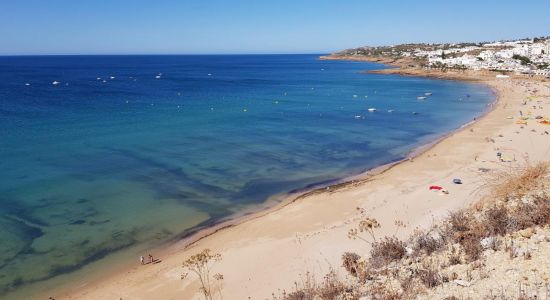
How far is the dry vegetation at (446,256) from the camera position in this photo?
9.56m

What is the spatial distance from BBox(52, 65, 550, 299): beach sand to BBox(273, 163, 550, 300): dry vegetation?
224 centimetres

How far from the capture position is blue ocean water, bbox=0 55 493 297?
20.0m

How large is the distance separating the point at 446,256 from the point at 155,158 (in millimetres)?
25280

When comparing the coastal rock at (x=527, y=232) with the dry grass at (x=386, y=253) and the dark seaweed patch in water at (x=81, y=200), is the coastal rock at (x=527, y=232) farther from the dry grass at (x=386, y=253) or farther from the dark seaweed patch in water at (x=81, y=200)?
the dark seaweed patch in water at (x=81, y=200)

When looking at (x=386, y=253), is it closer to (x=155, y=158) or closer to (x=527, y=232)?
(x=527, y=232)

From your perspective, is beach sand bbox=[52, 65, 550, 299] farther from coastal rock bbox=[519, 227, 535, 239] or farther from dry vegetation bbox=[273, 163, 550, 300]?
coastal rock bbox=[519, 227, 535, 239]

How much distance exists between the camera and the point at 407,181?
26250 millimetres

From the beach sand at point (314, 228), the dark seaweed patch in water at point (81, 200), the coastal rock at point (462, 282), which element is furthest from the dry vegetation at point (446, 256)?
the dark seaweed patch in water at point (81, 200)

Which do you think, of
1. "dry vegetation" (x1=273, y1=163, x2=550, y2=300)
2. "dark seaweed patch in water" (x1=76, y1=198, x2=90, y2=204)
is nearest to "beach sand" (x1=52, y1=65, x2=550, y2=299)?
"dry vegetation" (x1=273, y1=163, x2=550, y2=300)

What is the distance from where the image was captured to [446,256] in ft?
35.9

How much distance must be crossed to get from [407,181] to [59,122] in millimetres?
38229

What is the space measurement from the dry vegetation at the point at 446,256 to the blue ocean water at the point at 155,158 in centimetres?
1099

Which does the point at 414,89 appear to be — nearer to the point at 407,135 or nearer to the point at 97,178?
the point at 407,135

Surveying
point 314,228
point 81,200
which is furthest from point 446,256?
point 81,200
